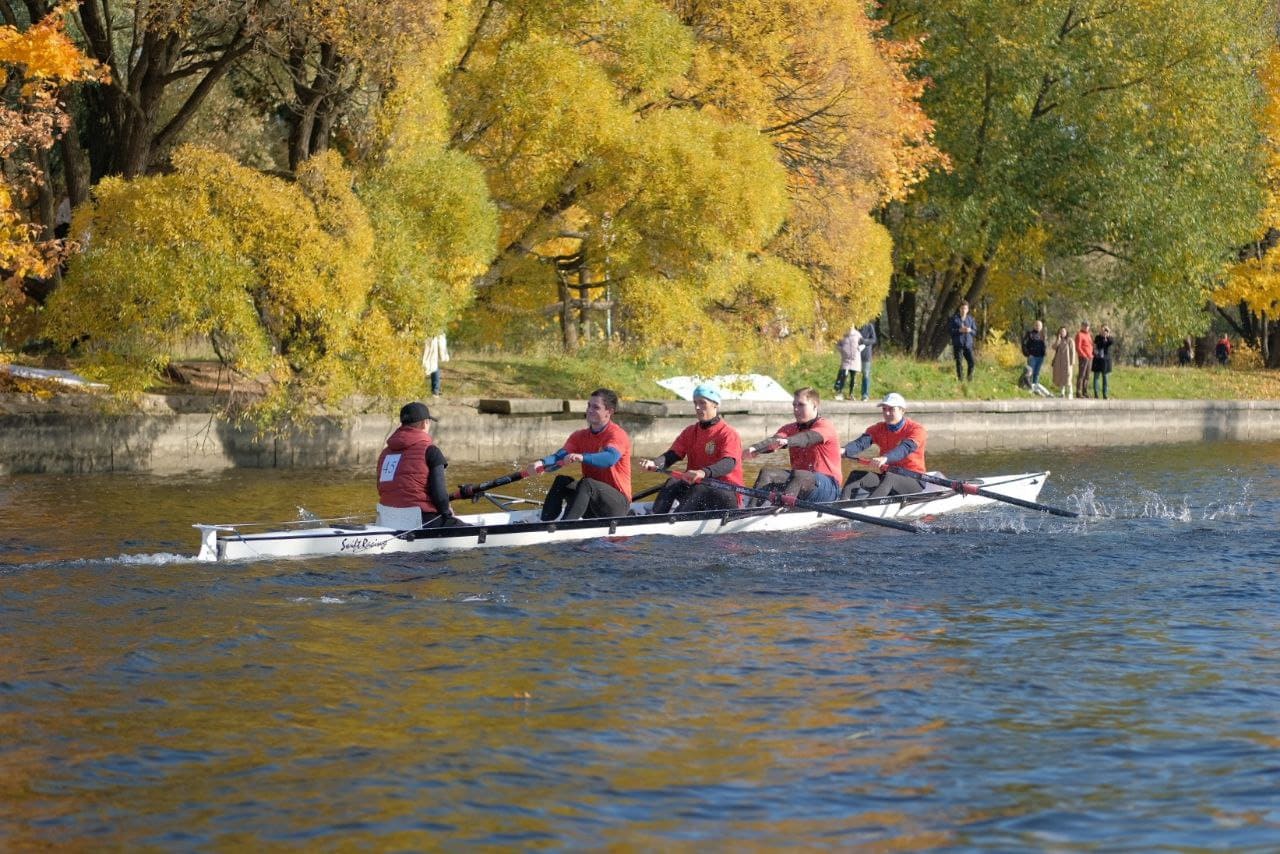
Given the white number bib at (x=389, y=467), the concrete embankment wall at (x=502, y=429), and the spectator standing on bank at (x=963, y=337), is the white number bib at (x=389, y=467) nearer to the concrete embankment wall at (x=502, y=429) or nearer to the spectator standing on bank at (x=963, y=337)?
the concrete embankment wall at (x=502, y=429)

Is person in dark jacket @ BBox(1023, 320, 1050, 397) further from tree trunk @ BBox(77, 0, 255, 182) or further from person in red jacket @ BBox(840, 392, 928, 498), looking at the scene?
tree trunk @ BBox(77, 0, 255, 182)

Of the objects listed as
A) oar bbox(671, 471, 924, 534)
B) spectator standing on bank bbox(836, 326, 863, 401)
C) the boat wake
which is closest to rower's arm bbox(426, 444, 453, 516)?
oar bbox(671, 471, 924, 534)

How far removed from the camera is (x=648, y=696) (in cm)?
1014

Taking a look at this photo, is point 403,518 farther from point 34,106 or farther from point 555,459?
point 34,106

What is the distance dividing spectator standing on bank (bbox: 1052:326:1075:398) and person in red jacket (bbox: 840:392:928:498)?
20.0 meters

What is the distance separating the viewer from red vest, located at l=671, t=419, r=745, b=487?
17.3 metres

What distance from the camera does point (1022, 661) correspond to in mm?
11188

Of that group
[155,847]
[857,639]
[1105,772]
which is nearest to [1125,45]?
[857,639]

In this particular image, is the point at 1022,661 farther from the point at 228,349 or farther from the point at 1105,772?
the point at 228,349

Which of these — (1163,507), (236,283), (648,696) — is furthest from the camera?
(236,283)

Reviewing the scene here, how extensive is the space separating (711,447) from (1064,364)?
2307 cm

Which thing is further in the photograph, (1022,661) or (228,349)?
(228,349)

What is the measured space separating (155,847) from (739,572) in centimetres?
810

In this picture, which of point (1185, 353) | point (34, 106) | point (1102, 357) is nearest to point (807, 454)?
point (34, 106)
